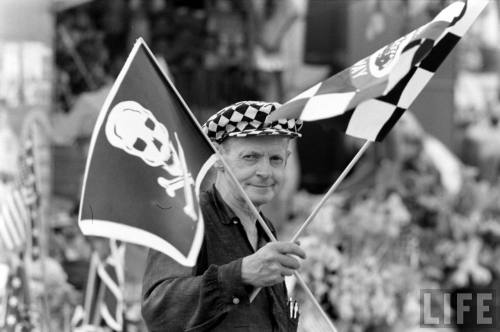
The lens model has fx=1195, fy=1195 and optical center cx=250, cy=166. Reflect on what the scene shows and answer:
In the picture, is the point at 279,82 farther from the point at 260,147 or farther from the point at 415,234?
the point at 260,147

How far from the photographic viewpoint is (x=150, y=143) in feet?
9.26

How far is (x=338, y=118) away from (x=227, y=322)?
562 mm

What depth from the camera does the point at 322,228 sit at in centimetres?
644

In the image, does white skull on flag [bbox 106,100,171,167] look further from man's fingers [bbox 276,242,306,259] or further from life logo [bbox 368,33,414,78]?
life logo [bbox 368,33,414,78]

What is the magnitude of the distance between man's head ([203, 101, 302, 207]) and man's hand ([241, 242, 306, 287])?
27cm

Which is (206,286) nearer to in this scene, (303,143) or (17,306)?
(17,306)

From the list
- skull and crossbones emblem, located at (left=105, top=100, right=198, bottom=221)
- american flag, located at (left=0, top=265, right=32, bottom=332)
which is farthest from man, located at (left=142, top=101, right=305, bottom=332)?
american flag, located at (left=0, top=265, right=32, bottom=332)

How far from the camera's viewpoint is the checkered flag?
2797mm

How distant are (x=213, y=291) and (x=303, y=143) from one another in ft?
19.6

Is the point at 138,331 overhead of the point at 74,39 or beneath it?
beneath

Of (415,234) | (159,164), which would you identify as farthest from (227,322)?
(415,234)

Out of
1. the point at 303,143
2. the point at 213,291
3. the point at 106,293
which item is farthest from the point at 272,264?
the point at 303,143

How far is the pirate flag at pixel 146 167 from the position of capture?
9.02 feet

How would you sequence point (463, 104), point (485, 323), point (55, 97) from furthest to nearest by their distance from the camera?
point (463, 104), point (485, 323), point (55, 97)
